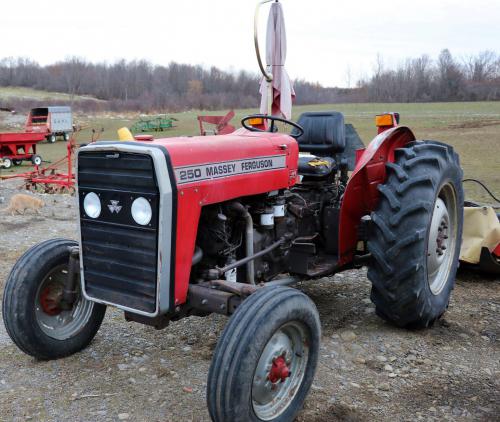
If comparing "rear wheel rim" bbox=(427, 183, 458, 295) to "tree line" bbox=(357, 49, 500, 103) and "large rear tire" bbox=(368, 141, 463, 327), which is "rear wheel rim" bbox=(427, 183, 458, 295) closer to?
"large rear tire" bbox=(368, 141, 463, 327)

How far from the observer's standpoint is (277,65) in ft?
15.1

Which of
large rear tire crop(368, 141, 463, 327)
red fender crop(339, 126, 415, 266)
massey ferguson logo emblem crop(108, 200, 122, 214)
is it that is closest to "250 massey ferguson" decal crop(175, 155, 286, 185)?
massey ferguson logo emblem crop(108, 200, 122, 214)

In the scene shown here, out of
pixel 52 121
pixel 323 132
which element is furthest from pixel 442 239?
pixel 52 121

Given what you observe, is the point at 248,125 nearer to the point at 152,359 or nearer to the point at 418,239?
the point at 418,239

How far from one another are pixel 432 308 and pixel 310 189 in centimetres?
126

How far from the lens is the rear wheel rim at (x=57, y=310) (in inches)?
141

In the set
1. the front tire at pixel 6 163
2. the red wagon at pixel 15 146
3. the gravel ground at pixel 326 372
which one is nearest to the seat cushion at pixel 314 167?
the gravel ground at pixel 326 372

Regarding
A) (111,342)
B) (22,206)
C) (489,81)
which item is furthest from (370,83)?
(111,342)

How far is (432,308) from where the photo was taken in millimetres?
4008

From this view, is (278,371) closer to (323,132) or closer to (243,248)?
(243,248)

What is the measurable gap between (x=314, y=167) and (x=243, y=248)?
115 centimetres

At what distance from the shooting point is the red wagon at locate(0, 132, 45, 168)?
61.9 ft

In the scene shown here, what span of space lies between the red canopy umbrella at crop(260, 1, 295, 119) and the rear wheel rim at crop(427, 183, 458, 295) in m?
1.40

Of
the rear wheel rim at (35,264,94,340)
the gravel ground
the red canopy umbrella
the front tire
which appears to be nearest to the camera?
the gravel ground
